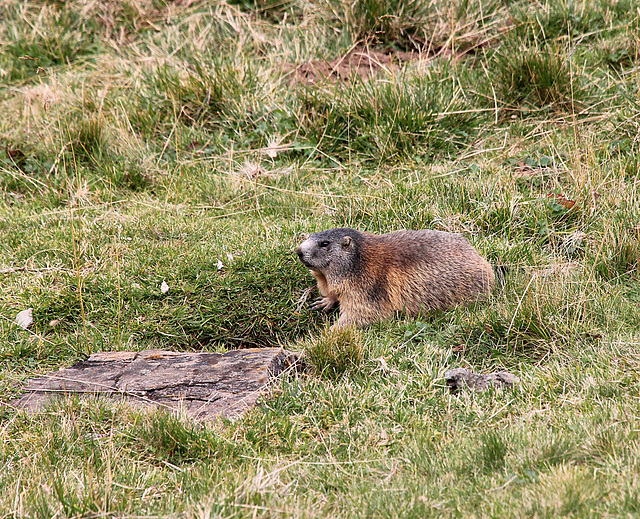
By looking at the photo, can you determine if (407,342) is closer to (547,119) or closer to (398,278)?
(398,278)

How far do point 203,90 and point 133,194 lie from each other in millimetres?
1625

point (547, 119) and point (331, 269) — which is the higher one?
point (547, 119)

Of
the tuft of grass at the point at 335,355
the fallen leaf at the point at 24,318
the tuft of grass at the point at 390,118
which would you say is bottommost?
the fallen leaf at the point at 24,318

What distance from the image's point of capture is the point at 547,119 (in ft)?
24.3

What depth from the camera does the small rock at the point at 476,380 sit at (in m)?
4.22

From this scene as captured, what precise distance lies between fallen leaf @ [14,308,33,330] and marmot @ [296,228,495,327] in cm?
227

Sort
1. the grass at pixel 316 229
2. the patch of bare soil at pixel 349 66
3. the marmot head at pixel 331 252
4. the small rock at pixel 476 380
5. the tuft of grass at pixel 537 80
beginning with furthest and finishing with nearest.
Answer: the patch of bare soil at pixel 349 66 → the tuft of grass at pixel 537 80 → the marmot head at pixel 331 252 → the small rock at pixel 476 380 → the grass at pixel 316 229

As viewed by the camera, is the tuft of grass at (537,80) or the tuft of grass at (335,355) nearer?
the tuft of grass at (335,355)

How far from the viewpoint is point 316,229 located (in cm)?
632

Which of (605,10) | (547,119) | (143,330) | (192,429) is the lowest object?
(143,330)

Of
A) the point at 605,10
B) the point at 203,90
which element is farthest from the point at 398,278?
the point at 605,10

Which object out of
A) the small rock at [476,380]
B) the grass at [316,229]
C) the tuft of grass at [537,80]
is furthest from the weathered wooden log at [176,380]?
the tuft of grass at [537,80]

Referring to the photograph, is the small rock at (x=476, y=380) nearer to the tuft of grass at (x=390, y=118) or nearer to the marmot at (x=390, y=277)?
the marmot at (x=390, y=277)

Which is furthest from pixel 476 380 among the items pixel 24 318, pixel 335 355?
pixel 24 318
